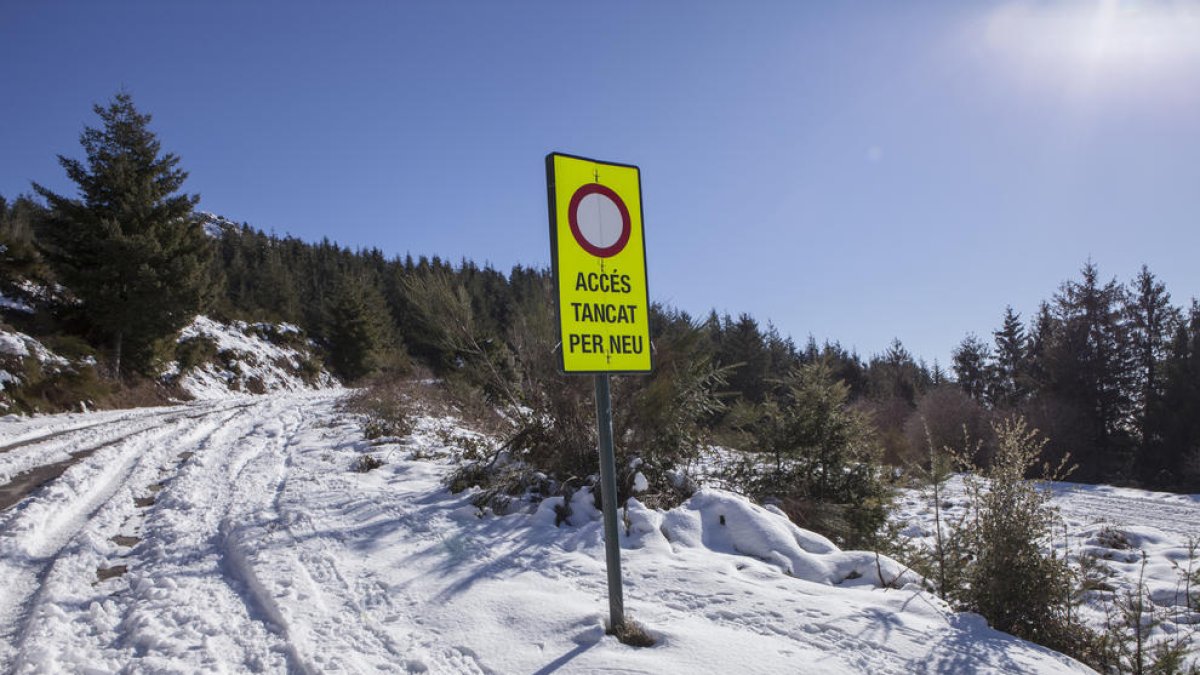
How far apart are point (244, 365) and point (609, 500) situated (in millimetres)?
32121

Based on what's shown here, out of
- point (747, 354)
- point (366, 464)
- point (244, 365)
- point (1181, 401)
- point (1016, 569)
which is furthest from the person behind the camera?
point (747, 354)

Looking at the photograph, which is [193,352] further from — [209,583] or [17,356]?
[209,583]

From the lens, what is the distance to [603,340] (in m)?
2.93

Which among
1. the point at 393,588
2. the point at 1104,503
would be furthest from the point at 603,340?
the point at 1104,503

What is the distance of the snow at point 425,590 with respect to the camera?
2.85m

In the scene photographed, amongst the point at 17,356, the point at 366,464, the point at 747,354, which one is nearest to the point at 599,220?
the point at 366,464

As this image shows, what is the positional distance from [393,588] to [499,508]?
1941mm

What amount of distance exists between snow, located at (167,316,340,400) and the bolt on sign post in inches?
1039

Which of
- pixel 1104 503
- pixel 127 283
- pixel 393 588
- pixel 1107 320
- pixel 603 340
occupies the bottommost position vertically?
pixel 1104 503

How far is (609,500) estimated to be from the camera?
296 centimetres

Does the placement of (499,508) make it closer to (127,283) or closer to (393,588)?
(393,588)

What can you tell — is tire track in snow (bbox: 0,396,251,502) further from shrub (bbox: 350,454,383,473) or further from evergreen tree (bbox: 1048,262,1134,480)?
evergreen tree (bbox: 1048,262,1134,480)

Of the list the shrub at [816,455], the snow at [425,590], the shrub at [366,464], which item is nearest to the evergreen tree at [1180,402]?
the shrub at [816,455]

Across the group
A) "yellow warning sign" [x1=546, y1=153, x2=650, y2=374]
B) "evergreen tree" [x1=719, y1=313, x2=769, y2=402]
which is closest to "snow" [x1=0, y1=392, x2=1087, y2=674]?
"yellow warning sign" [x1=546, y1=153, x2=650, y2=374]
